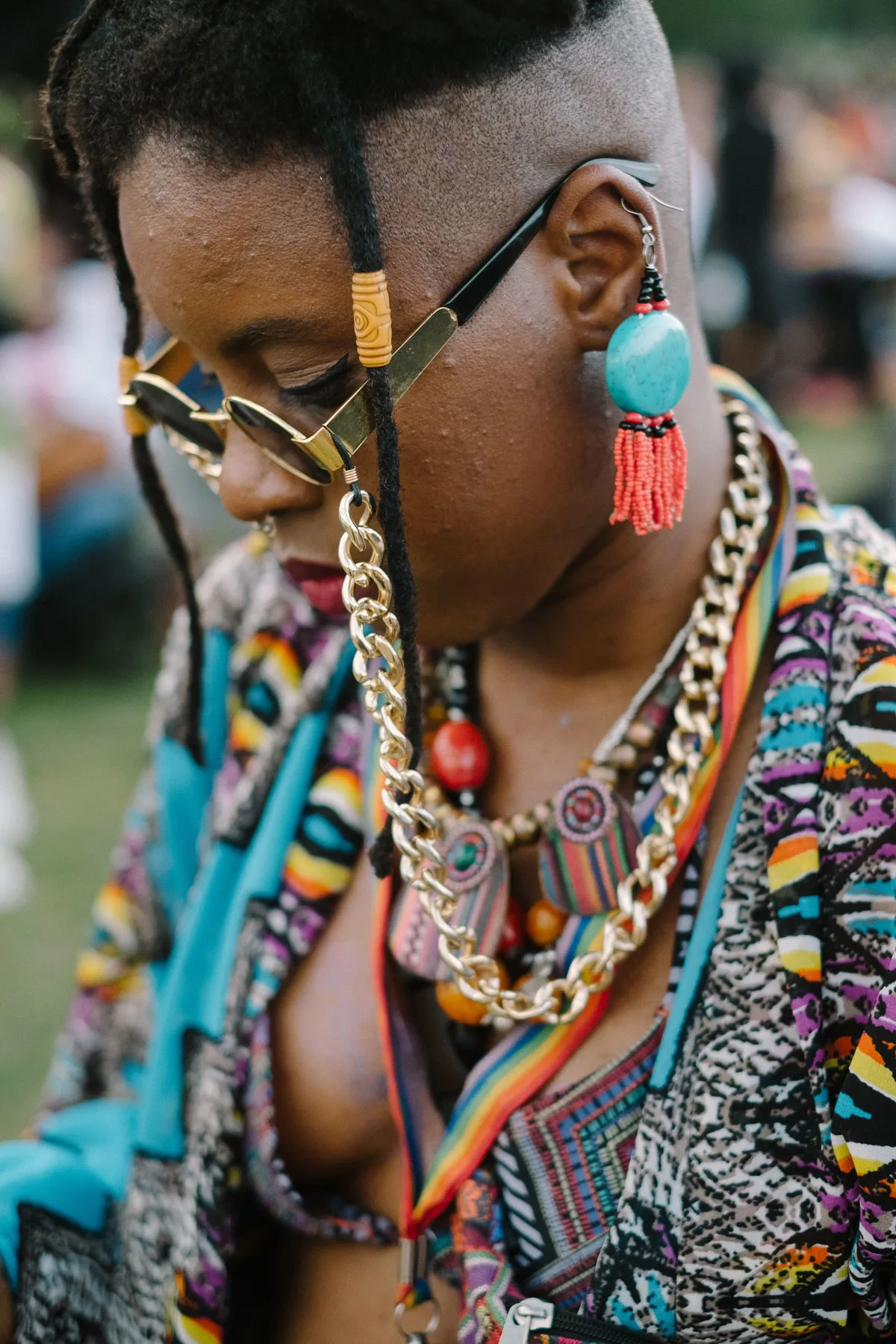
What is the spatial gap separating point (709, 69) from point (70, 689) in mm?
8508

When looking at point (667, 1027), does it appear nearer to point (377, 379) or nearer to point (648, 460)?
point (648, 460)

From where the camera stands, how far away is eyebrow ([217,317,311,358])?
1460mm

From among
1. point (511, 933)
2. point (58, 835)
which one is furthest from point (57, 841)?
point (511, 933)

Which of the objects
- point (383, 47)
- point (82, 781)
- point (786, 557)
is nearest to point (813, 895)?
point (786, 557)

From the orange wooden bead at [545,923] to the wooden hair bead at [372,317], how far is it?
2.46 ft

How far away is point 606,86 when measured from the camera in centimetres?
151

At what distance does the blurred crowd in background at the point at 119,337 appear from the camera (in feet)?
19.6

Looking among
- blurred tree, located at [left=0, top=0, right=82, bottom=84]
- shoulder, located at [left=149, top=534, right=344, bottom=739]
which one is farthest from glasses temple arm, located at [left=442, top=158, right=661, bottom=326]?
blurred tree, located at [left=0, top=0, right=82, bottom=84]

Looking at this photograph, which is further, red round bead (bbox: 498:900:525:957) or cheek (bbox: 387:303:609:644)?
red round bead (bbox: 498:900:525:957)

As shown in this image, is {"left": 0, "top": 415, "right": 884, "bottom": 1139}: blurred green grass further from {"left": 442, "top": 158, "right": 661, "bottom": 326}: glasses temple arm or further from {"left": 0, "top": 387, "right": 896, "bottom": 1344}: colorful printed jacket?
{"left": 442, "top": 158, "right": 661, "bottom": 326}: glasses temple arm

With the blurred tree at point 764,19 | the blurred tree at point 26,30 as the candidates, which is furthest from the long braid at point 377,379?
the blurred tree at point 764,19

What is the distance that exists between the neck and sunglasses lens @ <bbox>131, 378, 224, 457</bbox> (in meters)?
0.48

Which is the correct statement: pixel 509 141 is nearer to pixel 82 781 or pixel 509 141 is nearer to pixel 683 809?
pixel 683 809

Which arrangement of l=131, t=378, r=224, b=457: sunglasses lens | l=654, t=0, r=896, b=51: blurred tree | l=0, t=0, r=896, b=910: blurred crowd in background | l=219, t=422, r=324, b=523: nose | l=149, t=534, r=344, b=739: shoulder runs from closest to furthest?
l=219, t=422, r=324, b=523: nose < l=131, t=378, r=224, b=457: sunglasses lens < l=149, t=534, r=344, b=739: shoulder < l=0, t=0, r=896, b=910: blurred crowd in background < l=654, t=0, r=896, b=51: blurred tree
